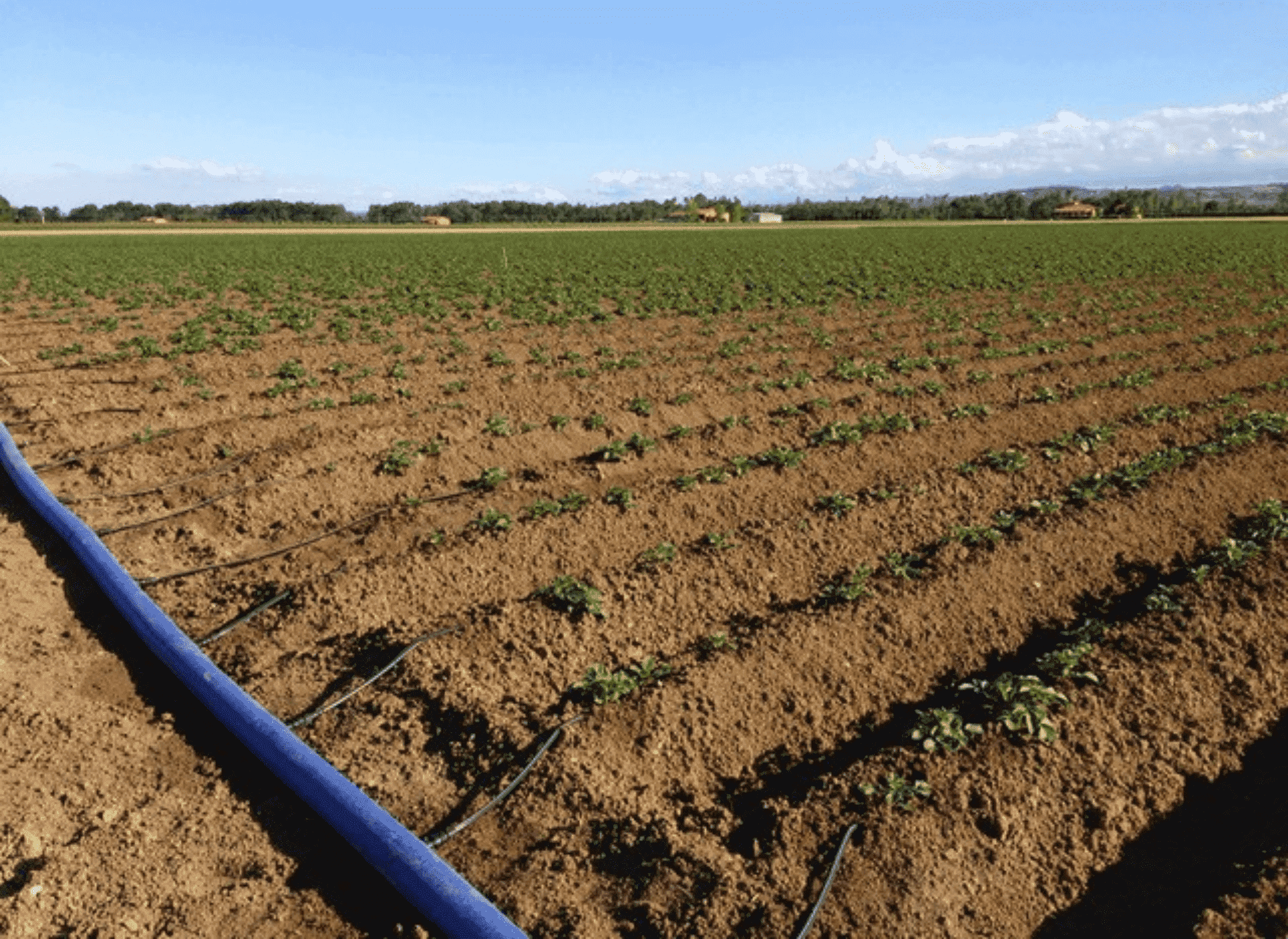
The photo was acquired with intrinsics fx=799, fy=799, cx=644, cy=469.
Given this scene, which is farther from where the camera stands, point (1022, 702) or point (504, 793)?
point (1022, 702)

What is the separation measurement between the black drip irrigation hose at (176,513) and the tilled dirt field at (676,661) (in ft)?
0.27

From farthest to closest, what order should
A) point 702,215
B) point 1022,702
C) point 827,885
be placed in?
point 702,215
point 1022,702
point 827,885

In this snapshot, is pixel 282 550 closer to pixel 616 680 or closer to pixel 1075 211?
pixel 616 680

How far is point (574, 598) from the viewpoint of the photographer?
20.3ft

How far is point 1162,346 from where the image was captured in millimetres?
16031

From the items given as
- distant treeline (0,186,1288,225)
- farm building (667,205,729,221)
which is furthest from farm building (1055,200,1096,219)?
farm building (667,205,729,221)

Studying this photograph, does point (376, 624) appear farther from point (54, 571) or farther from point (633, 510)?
point (54, 571)

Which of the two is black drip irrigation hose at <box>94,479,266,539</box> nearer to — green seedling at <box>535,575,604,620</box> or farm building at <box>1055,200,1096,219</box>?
green seedling at <box>535,575,604,620</box>

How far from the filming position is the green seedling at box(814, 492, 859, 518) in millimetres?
7895

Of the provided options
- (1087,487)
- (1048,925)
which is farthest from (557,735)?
(1087,487)

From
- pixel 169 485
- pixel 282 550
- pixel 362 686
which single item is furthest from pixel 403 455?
pixel 362 686

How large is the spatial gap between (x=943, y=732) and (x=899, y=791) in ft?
1.94

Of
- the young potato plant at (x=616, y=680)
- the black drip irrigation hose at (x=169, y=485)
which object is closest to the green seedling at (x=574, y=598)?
the young potato plant at (x=616, y=680)

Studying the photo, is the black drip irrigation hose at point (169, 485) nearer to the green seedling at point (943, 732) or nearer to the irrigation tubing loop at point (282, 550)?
the irrigation tubing loop at point (282, 550)
